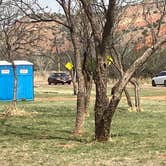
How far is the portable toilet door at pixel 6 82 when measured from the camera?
111 feet

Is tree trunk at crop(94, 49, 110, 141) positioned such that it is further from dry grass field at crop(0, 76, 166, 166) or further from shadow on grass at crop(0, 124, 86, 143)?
shadow on grass at crop(0, 124, 86, 143)

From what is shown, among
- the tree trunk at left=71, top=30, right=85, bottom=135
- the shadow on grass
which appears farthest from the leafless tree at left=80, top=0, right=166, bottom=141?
the tree trunk at left=71, top=30, right=85, bottom=135

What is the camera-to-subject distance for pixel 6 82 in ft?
111

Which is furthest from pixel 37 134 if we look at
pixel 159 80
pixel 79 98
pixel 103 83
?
pixel 159 80

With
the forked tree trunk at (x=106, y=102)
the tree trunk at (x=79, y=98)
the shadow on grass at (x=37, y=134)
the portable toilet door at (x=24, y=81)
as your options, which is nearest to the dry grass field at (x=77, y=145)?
the shadow on grass at (x=37, y=134)

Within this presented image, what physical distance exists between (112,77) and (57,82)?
30.9 feet

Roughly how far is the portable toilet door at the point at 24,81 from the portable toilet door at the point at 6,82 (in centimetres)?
61

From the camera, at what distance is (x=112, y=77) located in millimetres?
61031

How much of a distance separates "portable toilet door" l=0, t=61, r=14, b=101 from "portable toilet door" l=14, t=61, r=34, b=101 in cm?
61

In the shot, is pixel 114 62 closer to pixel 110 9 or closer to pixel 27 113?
pixel 27 113

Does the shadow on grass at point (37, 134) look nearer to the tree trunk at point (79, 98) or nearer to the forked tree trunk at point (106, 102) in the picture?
the tree trunk at point (79, 98)

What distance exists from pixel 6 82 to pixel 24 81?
1.11 m

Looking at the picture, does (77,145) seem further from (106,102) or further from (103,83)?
(103,83)

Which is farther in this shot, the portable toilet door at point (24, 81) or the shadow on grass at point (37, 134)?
A: the portable toilet door at point (24, 81)
